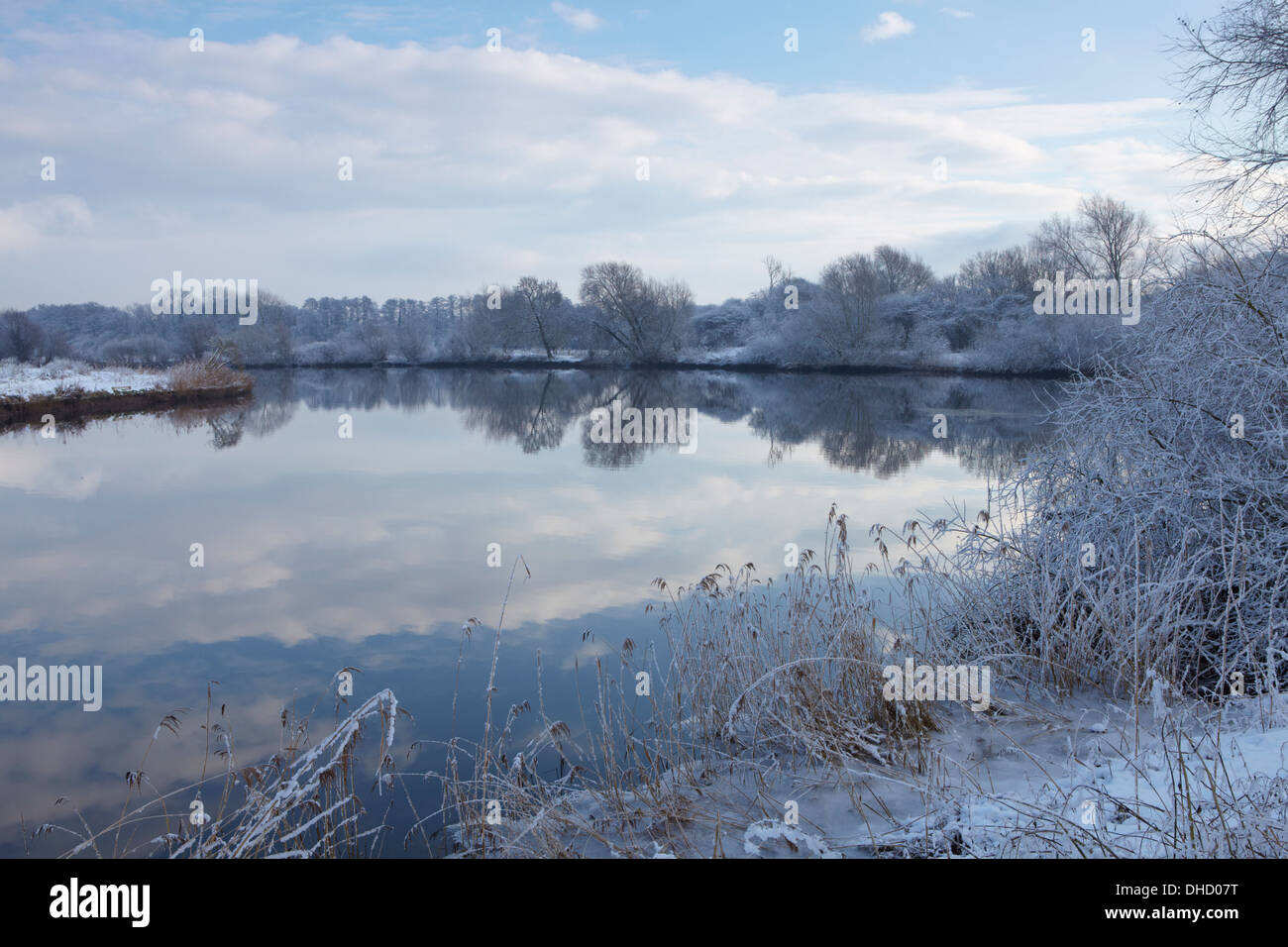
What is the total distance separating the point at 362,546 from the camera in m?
11.1

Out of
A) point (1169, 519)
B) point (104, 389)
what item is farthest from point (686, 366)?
point (1169, 519)

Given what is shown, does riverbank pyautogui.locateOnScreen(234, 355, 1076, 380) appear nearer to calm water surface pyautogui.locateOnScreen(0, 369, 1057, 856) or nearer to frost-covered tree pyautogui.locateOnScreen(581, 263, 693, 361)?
frost-covered tree pyautogui.locateOnScreen(581, 263, 693, 361)

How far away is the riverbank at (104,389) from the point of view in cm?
2541

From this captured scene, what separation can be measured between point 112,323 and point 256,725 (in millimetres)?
93435

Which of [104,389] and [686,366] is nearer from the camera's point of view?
[104,389]

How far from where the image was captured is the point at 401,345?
61188 mm

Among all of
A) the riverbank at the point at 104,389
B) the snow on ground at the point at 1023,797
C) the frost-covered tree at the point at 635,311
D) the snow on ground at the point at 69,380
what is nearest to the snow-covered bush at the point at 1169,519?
the snow on ground at the point at 1023,797

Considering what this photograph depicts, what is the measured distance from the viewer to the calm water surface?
6105mm

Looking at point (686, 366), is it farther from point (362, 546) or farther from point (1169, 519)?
point (1169, 519)

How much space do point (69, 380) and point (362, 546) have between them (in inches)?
931

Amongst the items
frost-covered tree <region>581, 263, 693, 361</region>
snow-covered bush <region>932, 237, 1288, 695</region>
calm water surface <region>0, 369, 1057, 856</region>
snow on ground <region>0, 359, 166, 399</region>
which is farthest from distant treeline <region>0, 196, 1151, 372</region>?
snow-covered bush <region>932, 237, 1288, 695</region>

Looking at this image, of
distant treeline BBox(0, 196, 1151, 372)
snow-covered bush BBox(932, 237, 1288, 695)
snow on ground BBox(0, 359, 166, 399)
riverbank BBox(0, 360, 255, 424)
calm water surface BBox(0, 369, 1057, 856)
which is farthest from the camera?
distant treeline BBox(0, 196, 1151, 372)

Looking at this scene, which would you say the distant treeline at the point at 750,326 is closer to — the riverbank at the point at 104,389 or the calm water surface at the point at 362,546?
the riverbank at the point at 104,389
